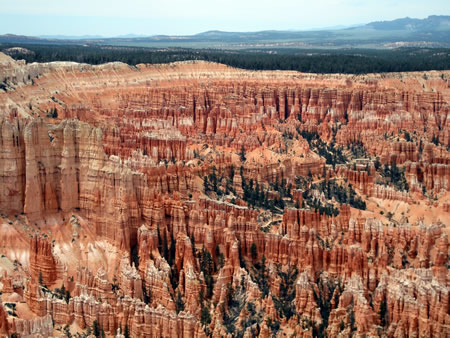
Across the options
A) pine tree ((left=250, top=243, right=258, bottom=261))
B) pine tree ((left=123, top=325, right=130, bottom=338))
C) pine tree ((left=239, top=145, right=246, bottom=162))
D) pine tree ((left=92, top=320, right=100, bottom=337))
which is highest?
pine tree ((left=239, top=145, right=246, bottom=162))

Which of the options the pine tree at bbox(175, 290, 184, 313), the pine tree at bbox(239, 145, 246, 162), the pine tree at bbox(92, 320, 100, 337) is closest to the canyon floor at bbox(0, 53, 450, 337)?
the pine tree at bbox(92, 320, 100, 337)

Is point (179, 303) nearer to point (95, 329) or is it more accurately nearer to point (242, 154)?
point (95, 329)

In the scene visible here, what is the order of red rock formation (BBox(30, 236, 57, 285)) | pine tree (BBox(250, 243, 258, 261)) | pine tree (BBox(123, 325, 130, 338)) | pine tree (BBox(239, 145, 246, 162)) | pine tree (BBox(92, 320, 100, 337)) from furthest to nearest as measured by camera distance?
pine tree (BBox(239, 145, 246, 162))
pine tree (BBox(250, 243, 258, 261))
red rock formation (BBox(30, 236, 57, 285))
pine tree (BBox(123, 325, 130, 338))
pine tree (BBox(92, 320, 100, 337))

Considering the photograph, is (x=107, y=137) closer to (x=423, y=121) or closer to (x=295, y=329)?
(x=295, y=329)

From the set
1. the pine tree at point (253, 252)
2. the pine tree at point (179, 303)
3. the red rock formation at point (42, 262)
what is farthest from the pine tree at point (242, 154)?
the red rock formation at point (42, 262)

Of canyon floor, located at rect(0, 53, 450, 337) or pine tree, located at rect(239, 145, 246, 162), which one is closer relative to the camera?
canyon floor, located at rect(0, 53, 450, 337)

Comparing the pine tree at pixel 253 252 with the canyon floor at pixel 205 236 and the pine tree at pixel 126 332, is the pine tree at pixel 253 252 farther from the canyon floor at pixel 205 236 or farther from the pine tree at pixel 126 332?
the pine tree at pixel 126 332

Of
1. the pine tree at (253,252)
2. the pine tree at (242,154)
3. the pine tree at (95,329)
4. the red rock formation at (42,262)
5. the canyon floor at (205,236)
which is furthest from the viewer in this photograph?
the pine tree at (242,154)

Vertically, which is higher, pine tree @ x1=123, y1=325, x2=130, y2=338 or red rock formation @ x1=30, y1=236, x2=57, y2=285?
red rock formation @ x1=30, y1=236, x2=57, y2=285

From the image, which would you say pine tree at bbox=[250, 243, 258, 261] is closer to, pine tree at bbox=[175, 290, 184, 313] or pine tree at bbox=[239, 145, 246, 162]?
pine tree at bbox=[175, 290, 184, 313]
